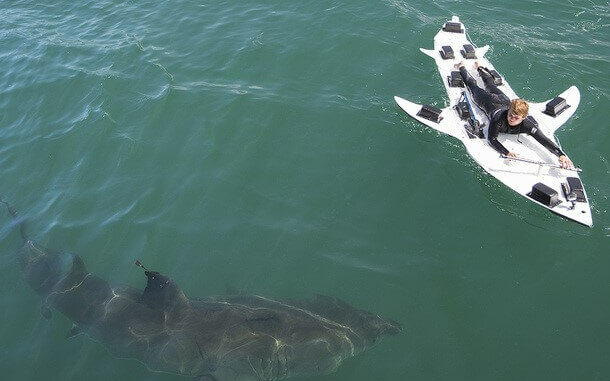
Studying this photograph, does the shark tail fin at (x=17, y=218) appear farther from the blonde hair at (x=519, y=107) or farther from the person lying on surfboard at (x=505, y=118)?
the blonde hair at (x=519, y=107)

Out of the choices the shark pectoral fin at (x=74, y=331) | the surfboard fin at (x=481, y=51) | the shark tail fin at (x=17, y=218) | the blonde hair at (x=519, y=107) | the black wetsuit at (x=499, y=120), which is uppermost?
the blonde hair at (x=519, y=107)

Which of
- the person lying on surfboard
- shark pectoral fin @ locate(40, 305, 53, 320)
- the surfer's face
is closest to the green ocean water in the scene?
shark pectoral fin @ locate(40, 305, 53, 320)

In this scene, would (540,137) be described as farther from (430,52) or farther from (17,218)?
(17,218)

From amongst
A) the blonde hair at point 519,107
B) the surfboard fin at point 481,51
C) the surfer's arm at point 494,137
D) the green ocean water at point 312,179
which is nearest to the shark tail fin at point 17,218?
the green ocean water at point 312,179

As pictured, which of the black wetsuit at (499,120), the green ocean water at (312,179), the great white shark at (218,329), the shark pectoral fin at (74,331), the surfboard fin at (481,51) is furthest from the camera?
the surfboard fin at (481,51)

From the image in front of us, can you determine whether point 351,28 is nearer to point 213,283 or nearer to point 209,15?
point 209,15

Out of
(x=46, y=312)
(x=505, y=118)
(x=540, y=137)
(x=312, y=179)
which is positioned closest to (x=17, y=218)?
(x=46, y=312)

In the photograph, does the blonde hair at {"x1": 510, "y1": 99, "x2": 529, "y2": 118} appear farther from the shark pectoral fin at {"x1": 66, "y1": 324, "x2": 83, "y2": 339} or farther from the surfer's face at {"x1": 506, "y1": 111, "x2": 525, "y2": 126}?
the shark pectoral fin at {"x1": 66, "y1": 324, "x2": 83, "y2": 339}
